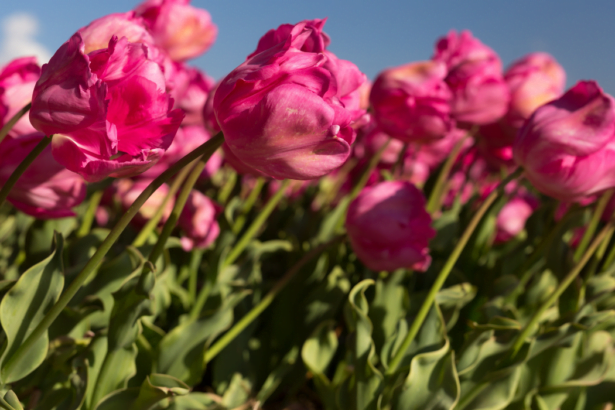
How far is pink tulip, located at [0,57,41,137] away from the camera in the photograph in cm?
51

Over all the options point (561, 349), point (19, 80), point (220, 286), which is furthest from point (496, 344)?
point (19, 80)

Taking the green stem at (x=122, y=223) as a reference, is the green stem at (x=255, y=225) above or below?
below

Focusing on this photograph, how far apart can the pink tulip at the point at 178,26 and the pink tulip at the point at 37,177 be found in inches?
14.2


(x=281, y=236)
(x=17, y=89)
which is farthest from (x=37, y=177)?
(x=281, y=236)

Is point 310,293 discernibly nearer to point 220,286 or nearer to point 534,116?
point 220,286

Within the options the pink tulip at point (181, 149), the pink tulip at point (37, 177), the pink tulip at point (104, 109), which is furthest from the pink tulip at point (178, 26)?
the pink tulip at point (104, 109)

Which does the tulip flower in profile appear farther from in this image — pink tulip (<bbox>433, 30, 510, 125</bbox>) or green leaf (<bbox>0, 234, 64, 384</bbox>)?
green leaf (<bbox>0, 234, 64, 384</bbox>)

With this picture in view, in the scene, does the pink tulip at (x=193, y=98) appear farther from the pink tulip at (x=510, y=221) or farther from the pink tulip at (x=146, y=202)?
the pink tulip at (x=510, y=221)

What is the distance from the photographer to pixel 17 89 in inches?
20.2

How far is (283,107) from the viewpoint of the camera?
1.19ft

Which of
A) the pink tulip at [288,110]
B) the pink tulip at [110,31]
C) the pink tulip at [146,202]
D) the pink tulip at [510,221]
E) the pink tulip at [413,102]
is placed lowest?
the pink tulip at [510,221]

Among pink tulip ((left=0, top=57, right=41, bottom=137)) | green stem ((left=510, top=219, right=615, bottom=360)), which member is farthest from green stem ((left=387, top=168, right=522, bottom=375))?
pink tulip ((left=0, top=57, right=41, bottom=137))

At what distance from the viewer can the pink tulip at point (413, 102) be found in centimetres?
81

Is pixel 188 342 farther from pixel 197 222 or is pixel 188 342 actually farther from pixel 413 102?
pixel 413 102
